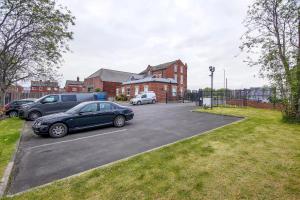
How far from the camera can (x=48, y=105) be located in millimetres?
13688

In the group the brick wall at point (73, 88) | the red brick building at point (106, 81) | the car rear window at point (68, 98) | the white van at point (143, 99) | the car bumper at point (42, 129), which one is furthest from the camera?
the brick wall at point (73, 88)

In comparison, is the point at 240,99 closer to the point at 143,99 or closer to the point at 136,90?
the point at 143,99

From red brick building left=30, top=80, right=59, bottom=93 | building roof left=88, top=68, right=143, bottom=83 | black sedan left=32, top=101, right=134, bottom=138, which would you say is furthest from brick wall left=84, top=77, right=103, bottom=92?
black sedan left=32, top=101, right=134, bottom=138

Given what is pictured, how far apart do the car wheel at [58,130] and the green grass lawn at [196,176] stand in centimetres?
494

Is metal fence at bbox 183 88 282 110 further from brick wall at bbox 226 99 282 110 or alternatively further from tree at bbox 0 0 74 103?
tree at bbox 0 0 74 103

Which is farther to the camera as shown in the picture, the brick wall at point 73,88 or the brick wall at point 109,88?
the brick wall at point 73,88

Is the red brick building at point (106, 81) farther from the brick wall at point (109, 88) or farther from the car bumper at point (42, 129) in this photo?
the car bumper at point (42, 129)

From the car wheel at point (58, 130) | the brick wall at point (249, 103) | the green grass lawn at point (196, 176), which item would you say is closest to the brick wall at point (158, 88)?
the brick wall at point (249, 103)

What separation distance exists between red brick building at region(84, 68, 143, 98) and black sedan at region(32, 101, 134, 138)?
39285 millimetres

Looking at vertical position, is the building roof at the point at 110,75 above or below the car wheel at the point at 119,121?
above

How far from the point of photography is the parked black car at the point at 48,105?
43.4 feet

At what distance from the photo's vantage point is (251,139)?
7.23m

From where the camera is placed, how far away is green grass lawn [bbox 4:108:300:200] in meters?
3.64

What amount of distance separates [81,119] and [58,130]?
3.79 feet
